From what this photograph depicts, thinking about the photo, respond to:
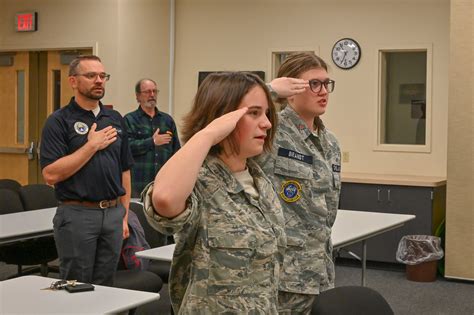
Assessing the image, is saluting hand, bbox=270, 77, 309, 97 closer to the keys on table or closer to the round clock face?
the keys on table

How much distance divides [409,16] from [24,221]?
4620 millimetres

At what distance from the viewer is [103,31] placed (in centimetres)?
873

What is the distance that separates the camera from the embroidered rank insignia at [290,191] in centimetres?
265

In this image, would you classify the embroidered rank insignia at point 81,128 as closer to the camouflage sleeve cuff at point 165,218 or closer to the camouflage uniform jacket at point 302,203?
the camouflage uniform jacket at point 302,203

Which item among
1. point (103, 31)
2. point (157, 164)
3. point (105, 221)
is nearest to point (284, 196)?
point (105, 221)

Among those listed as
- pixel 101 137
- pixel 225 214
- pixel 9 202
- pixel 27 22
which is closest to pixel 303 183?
pixel 225 214

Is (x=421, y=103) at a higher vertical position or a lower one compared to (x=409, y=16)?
lower

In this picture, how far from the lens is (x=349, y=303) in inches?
95.8

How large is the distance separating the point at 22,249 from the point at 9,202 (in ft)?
1.42

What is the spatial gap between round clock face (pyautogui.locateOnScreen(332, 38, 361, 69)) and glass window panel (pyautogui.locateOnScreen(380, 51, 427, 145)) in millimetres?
297

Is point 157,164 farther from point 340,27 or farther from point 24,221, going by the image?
point 340,27

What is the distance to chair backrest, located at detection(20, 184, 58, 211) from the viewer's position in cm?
607

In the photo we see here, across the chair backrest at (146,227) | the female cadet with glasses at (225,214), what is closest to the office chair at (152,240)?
the chair backrest at (146,227)

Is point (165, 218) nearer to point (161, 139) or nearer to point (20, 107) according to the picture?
point (161, 139)
